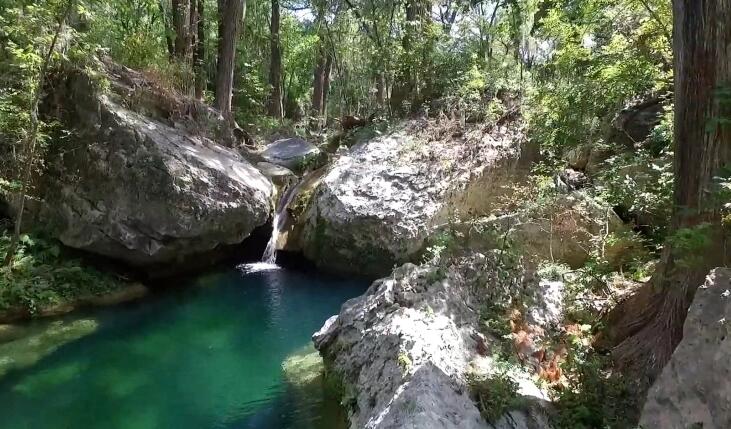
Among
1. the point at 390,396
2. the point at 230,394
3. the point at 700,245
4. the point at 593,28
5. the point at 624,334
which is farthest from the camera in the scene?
the point at 593,28

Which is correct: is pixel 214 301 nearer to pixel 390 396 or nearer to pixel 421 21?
pixel 390 396

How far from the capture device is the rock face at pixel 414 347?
3984 millimetres

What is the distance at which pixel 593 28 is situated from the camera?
8.75m

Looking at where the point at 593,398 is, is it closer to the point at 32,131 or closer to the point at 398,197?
the point at 398,197

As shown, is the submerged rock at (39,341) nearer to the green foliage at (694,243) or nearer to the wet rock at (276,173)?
the wet rock at (276,173)

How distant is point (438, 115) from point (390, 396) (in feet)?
30.3

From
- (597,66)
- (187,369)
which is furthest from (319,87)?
(187,369)

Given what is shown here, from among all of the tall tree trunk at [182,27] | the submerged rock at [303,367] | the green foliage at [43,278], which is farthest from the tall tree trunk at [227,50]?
the submerged rock at [303,367]

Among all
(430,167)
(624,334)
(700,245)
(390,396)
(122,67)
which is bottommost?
(390,396)

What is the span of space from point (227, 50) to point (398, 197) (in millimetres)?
6074

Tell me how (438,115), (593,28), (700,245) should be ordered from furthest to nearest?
1. (438,115)
2. (593,28)
3. (700,245)

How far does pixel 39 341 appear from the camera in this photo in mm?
7672

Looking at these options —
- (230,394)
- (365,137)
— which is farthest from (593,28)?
(230,394)

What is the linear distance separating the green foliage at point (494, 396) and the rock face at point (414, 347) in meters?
0.06
